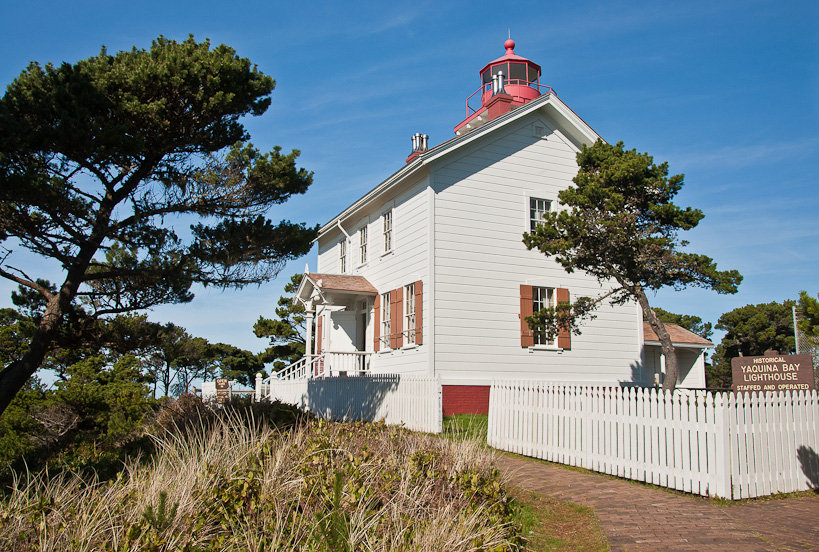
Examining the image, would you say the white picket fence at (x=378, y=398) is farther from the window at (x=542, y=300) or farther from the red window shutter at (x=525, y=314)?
the window at (x=542, y=300)

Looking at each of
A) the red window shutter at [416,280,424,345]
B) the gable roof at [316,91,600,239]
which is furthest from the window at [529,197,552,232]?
the red window shutter at [416,280,424,345]

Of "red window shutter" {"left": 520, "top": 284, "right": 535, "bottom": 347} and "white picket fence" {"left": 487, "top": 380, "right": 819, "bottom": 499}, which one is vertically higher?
"red window shutter" {"left": 520, "top": 284, "right": 535, "bottom": 347}

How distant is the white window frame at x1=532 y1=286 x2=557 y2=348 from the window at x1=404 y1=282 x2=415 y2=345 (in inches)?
130

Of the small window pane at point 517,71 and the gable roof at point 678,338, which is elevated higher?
the small window pane at point 517,71

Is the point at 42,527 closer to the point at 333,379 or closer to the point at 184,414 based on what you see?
the point at 184,414

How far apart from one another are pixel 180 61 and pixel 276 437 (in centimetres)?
661

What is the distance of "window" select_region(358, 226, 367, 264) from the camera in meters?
21.3

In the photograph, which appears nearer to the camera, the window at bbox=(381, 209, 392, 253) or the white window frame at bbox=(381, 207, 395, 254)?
the white window frame at bbox=(381, 207, 395, 254)

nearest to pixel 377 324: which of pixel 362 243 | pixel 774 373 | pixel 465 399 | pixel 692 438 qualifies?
pixel 362 243

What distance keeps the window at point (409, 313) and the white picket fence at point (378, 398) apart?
1.99 m

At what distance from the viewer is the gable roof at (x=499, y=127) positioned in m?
16.7

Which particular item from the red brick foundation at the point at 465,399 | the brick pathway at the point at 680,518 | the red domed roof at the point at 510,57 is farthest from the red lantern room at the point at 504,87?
the brick pathway at the point at 680,518

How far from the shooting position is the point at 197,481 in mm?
5820

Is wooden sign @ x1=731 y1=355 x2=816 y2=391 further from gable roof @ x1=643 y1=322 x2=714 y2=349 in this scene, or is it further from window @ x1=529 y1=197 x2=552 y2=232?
gable roof @ x1=643 y1=322 x2=714 y2=349
